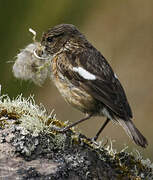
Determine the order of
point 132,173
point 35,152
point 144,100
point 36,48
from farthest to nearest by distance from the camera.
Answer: point 144,100, point 36,48, point 132,173, point 35,152

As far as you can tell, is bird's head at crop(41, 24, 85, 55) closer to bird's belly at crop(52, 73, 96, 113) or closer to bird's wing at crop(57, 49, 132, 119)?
bird's wing at crop(57, 49, 132, 119)

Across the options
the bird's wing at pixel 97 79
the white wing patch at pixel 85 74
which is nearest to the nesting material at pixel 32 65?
the bird's wing at pixel 97 79

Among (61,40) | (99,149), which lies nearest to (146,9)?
(61,40)

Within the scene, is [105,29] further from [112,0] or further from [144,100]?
[144,100]

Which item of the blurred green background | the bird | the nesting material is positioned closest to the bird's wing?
the bird

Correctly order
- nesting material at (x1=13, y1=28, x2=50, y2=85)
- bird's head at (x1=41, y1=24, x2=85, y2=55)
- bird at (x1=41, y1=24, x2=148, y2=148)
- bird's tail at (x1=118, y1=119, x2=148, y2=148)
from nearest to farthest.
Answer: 1. bird's tail at (x1=118, y1=119, x2=148, y2=148)
2. bird at (x1=41, y1=24, x2=148, y2=148)
3. nesting material at (x1=13, y1=28, x2=50, y2=85)
4. bird's head at (x1=41, y1=24, x2=85, y2=55)

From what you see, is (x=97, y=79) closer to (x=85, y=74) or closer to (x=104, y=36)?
(x=85, y=74)

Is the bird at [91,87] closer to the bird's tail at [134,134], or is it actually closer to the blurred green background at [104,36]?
the bird's tail at [134,134]
